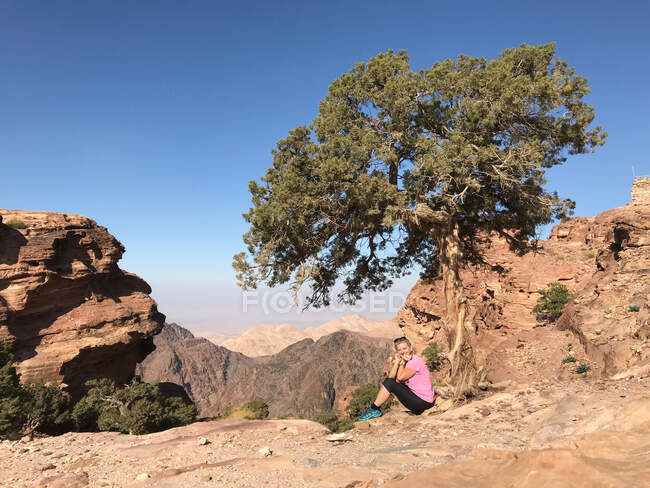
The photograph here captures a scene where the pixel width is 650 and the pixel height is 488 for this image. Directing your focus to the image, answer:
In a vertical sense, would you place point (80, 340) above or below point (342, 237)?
below

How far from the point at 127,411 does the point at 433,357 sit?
27.2 m

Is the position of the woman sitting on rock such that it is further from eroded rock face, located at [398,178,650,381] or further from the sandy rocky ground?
eroded rock face, located at [398,178,650,381]

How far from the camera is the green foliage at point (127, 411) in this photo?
24.3m

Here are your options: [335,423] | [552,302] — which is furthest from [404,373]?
[552,302]

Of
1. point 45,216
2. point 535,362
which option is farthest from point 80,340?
point 535,362

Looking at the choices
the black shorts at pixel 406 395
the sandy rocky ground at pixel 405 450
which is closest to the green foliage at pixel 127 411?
the sandy rocky ground at pixel 405 450

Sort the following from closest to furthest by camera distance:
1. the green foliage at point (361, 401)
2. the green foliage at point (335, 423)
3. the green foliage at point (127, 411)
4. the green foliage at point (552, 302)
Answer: the green foliage at point (335, 423) < the green foliage at point (127, 411) < the green foliage at point (552, 302) < the green foliage at point (361, 401)

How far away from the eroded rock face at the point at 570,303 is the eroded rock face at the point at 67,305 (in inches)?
1186

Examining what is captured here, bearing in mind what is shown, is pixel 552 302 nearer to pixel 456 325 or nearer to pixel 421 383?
pixel 456 325

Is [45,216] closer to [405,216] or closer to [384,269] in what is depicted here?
[384,269]

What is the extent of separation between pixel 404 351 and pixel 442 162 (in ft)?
18.9

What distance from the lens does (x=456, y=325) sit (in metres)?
12.0

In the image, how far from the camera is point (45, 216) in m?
34.3

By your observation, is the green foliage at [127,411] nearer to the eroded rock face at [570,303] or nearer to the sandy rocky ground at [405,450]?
the sandy rocky ground at [405,450]
